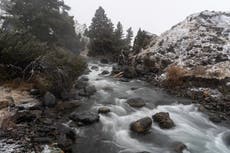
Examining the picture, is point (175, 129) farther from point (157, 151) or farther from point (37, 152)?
point (37, 152)

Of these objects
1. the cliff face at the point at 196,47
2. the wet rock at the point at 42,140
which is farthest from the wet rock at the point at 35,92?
the cliff face at the point at 196,47

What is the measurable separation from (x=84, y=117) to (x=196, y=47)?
1270cm

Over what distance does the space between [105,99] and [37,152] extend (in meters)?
6.78

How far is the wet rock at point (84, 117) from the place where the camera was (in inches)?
395

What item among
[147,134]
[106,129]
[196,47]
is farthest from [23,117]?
[196,47]

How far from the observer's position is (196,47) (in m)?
19.9

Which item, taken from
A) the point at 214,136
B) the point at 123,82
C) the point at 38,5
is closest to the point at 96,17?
the point at 38,5

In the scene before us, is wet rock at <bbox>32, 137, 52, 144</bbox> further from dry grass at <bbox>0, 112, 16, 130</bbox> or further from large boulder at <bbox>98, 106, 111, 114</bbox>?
large boulder at <bbox>98, 106, 111, 114</bbox>

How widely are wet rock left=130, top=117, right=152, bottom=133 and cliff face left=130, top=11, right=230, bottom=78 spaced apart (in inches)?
313

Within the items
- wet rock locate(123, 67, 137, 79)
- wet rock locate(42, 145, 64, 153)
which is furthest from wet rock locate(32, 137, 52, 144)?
wet rock locate(123, 67, 137, 79)

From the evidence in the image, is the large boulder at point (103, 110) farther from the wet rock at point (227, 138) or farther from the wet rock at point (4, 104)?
the wet rock at point (227, 138)

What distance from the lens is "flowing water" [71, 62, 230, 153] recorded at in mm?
8891

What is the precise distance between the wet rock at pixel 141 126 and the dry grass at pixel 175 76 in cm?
725

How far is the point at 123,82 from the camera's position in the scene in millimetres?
18172
